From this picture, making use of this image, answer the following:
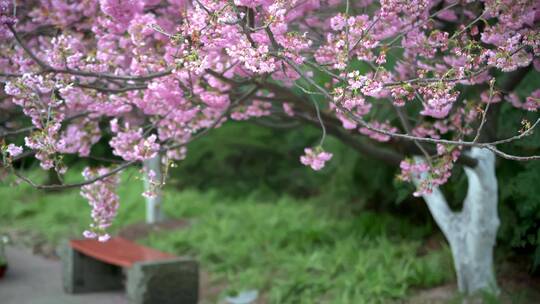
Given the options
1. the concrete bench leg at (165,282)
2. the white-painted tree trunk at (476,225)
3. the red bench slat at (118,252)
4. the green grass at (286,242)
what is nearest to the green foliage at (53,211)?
the green grass at (286,242)

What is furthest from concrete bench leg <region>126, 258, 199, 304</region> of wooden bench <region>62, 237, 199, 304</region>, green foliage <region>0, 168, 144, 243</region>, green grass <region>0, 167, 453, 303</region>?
green foliage <region>0, 168, 144, 243</region>

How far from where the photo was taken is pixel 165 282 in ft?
24.1

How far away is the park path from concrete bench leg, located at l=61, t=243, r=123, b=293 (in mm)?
130

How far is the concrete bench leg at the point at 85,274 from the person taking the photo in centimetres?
831

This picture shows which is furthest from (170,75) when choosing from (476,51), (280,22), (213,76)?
(476,51)

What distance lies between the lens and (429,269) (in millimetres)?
7531

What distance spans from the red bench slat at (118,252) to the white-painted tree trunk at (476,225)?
10.1ft

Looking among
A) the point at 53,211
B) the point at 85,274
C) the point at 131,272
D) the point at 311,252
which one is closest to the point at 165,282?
the point at 131,272

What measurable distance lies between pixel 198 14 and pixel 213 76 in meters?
1.10

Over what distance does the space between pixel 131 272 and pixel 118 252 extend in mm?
797

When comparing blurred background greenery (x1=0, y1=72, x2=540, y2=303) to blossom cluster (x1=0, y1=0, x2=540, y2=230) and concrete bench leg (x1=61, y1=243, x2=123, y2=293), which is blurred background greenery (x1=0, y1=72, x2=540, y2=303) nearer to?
blossom cluster (x1=0, y1=0, x2=540, y2=230)

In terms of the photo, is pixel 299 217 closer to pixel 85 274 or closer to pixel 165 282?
pixel 85 274

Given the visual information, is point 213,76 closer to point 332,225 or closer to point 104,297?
point 104,297

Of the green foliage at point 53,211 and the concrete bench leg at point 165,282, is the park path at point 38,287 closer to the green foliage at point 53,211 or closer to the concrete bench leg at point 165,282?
the concrete bench leg at point 165,282
